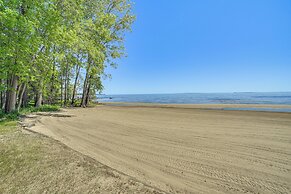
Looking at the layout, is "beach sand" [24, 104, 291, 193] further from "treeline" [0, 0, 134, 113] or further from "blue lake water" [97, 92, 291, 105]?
"blue lake water" [97, 92, 291, 105]

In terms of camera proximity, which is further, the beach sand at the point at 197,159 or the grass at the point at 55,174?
the beach sand at the point at 197,159

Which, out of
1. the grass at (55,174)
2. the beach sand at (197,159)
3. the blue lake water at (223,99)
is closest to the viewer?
the grass at (55,174)

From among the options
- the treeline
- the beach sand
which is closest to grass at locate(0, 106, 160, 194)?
the beach sand

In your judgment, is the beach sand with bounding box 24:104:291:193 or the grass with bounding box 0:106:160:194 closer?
the grass with bounding box 0:106:160:194

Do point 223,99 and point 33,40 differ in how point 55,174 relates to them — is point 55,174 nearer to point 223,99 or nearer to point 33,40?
point 33,40

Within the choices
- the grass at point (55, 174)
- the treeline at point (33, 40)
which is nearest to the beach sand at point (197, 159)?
the grass at point (55, 174)

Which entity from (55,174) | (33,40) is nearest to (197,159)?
(55,174)

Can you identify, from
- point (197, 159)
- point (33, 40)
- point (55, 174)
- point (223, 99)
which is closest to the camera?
point (55, 174)

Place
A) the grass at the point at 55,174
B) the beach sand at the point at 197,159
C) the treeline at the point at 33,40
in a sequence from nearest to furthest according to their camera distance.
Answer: the grass at the point at 55,174, the beach sand at the point at 197,159, the treeline at the point at 33,40

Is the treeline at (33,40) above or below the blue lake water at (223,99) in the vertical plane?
above

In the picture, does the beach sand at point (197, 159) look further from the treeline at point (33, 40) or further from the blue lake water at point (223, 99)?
the blue lake water at point (223, 99)

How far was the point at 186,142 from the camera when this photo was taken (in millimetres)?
6023

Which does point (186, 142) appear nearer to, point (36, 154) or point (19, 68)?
point (36, 154)

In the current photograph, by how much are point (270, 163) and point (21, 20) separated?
12456mm
